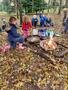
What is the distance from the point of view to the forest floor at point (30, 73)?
222 inches

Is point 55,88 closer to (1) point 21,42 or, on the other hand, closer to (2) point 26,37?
(1) point 21,42

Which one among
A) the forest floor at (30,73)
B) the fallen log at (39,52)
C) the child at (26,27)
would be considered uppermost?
the child at (26,27)

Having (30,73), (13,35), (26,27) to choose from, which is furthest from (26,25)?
(30,73)

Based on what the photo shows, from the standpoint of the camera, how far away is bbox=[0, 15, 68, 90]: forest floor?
563cm

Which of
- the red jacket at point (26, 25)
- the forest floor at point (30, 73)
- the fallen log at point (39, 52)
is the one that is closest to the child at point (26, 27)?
the red jacket at point (26, 25)

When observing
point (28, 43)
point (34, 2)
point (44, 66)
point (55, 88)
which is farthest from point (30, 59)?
point (34, 2)

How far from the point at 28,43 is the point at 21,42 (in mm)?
645

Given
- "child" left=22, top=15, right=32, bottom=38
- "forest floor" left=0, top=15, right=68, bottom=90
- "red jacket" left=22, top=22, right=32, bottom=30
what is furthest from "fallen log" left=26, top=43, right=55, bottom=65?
"red jacket" left=22, top=22, right=32, bottom=30

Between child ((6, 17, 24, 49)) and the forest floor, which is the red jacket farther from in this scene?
the forest floor

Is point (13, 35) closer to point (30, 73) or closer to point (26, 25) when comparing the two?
point (26, 25)

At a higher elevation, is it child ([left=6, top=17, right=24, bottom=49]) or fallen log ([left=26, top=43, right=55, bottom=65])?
child ([left=6, top=17, right=24, bottom=49])

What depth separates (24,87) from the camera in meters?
5.55

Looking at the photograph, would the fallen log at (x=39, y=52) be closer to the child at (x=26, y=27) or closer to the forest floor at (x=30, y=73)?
the forest floor at (x=30, y=73)

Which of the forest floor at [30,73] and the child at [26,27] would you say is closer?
the forest floor at [30,73]
